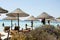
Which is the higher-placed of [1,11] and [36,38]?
[1,11]

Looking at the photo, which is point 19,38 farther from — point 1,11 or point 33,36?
point 1,11

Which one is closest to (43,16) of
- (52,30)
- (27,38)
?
(52,30)

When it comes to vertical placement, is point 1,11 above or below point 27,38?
above

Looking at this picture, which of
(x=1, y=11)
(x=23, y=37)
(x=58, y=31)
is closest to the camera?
(x=23, y=37)

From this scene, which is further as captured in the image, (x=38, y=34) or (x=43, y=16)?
(x=43, y=16)

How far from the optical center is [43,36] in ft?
25.2

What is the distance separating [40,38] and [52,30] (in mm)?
3003

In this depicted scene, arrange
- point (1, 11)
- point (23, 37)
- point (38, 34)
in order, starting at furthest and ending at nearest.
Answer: point (1, 11) → point (38, 34) → point (23, 37)

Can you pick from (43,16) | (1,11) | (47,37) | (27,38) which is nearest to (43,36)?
(47,37)

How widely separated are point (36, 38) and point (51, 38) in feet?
2.19

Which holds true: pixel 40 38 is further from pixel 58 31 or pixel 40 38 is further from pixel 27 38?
pixel 58 31

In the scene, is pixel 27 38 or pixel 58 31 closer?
pixel 27 38

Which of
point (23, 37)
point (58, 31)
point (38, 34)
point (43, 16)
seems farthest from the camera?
point (43, 16)

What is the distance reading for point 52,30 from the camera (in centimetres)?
1038
